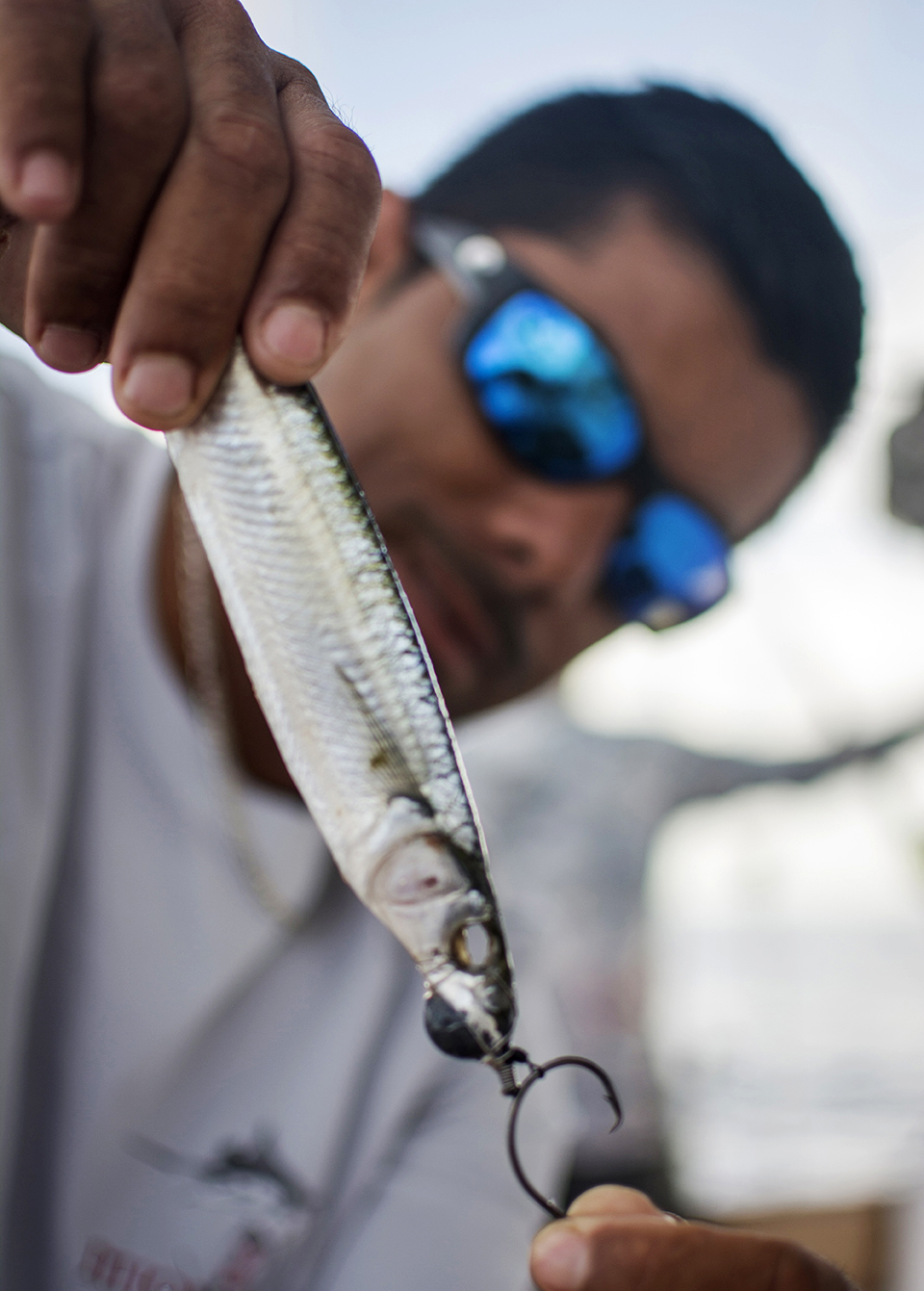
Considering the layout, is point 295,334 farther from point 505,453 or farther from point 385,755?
point 505,453

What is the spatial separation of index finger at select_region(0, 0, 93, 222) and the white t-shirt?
2.08 feet

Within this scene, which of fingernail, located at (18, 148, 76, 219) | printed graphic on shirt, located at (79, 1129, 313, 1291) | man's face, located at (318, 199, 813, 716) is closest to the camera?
fingernail, located at (18, 148, 76, 219)

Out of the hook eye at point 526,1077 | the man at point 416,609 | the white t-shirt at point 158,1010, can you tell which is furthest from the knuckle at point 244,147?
the white t-shirt at point 158,1010

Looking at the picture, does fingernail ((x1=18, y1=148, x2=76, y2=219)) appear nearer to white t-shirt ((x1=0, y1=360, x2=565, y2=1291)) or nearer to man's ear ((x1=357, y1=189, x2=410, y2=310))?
white t-shirt ((x1=0, y1=360, x2=565, y2=1291))

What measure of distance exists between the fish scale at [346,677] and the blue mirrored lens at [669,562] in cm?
72

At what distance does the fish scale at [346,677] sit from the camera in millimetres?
303

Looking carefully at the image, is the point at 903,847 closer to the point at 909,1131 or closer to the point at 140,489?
the point at 909,1131

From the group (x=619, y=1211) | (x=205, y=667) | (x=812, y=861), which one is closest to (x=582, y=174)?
(x=205, y=667)

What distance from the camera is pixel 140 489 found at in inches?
37.7

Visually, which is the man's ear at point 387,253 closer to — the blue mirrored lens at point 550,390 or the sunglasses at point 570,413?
the sunglasses at point 570,413

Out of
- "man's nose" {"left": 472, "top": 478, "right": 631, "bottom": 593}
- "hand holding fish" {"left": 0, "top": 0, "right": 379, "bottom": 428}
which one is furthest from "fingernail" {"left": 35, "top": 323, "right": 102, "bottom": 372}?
"man's nose" {"left": 472, "top": 478, "right": 631, "bottom": 593}

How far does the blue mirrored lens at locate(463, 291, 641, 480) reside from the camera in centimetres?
81

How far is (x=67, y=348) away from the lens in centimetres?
29

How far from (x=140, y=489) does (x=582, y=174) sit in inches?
24.8
